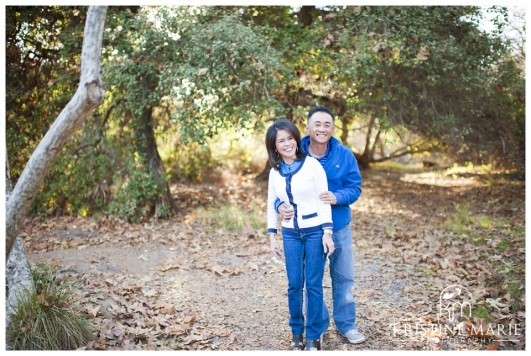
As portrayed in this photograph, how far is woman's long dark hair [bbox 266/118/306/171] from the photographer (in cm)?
371

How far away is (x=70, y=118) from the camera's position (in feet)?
10.3

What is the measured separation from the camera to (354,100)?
9.55m

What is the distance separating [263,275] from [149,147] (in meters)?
4.85

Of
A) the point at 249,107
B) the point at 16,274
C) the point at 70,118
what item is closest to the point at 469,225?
the point at 249,107

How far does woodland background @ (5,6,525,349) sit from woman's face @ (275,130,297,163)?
2444 mm

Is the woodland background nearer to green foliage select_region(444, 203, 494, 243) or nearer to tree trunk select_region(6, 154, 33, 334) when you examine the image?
green foliage select_region(444, 203, 494, 243)

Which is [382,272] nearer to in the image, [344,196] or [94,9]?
[344,196]

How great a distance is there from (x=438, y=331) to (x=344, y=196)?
166 centimetres

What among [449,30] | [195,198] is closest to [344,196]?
[449,30]

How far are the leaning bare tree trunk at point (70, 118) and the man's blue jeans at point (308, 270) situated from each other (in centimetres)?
177

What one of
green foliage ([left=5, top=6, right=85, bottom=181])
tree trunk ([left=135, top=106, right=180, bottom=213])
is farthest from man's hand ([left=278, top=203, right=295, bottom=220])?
green foliage ([left=5, top=6, right=85, bottom=181])

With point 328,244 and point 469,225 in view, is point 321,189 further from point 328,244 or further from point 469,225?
point 469,225

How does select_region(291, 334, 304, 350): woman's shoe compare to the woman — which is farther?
select_region(291, 334, 304, 350): woman's shoe

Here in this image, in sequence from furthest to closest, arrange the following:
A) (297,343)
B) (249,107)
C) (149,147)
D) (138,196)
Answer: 1. (149,147)
2. (138,196)
3. (249,107)
4. (297,343)
